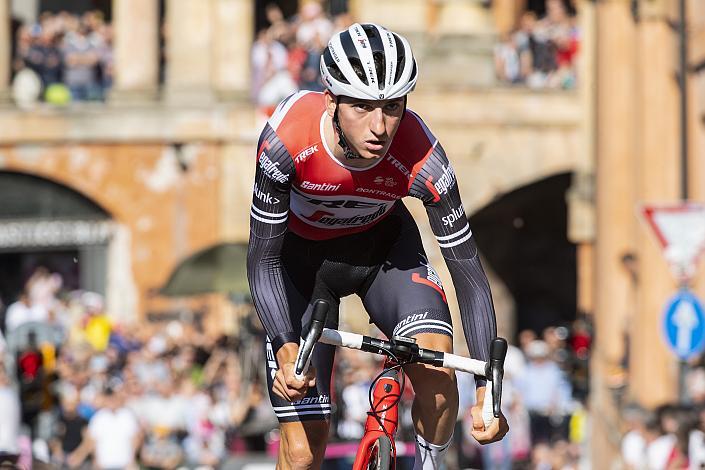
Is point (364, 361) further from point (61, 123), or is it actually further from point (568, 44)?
point (61, 123)

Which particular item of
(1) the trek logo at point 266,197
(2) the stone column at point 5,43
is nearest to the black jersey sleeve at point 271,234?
(1) the trek logo at point 266,197

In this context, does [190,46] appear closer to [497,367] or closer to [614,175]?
[614,175]

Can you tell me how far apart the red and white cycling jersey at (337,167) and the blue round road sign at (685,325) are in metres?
8.99

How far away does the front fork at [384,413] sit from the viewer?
27.2ft

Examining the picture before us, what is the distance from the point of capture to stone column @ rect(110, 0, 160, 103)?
31.9 metres

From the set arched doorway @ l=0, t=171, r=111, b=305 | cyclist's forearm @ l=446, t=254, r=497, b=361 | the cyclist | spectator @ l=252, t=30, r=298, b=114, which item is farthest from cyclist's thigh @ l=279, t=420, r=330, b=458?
arched doorway @ l=0, t=171, r=111, b=305

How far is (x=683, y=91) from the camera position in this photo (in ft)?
70.0

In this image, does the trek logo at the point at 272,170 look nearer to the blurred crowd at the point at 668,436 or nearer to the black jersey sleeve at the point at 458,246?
the black jersey sleeve at the point at 458,246

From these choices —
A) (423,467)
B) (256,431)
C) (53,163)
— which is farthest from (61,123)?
(423,467)

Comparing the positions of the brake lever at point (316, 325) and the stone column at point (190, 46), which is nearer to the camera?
the brake lever at point (316, 325)

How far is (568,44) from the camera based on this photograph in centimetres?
2878

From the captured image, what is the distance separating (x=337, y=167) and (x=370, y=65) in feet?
1.90

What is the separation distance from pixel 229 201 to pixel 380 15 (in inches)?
166

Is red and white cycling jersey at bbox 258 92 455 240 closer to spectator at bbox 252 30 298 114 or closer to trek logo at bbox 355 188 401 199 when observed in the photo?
trek logo at bbox 355 188 401 199
